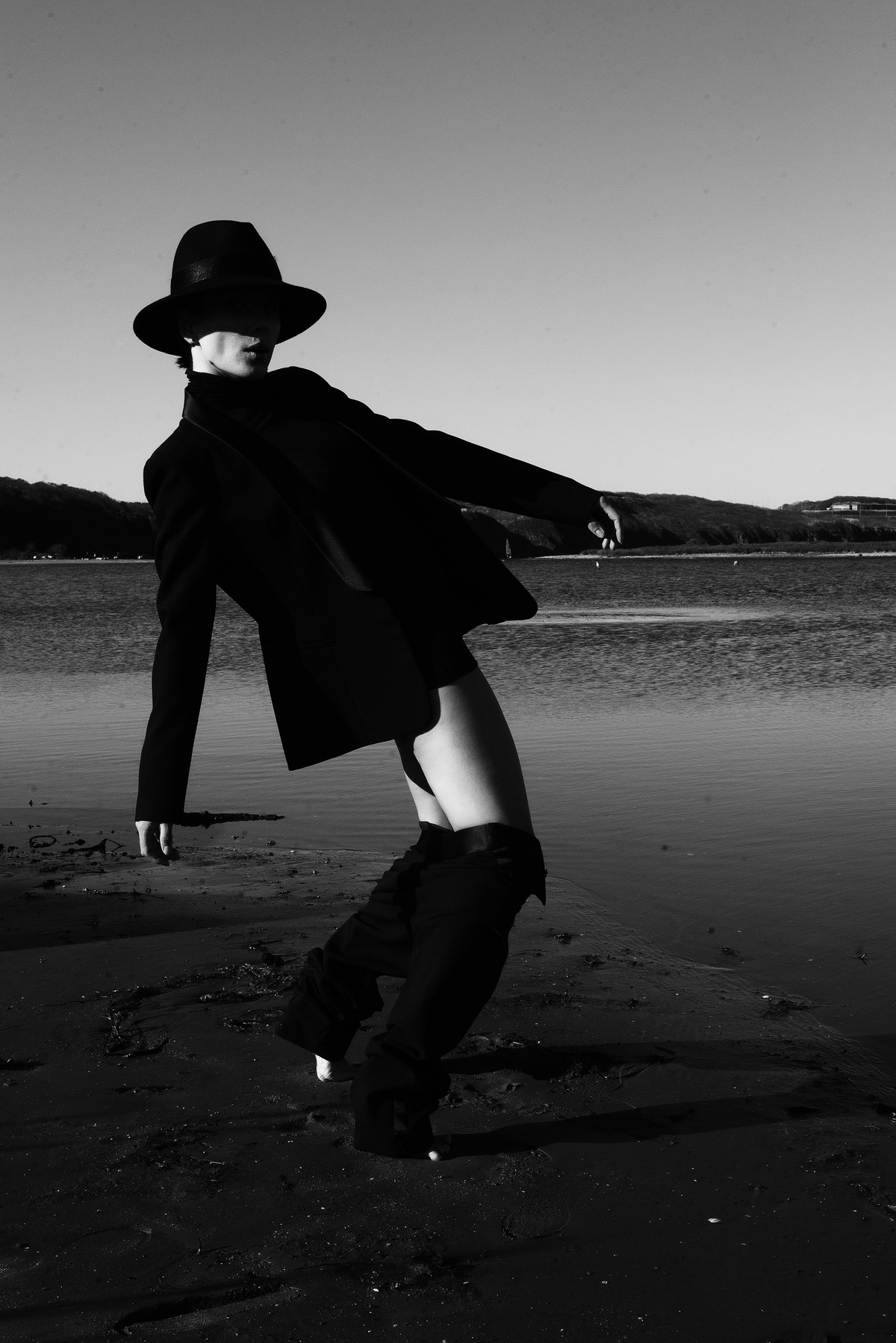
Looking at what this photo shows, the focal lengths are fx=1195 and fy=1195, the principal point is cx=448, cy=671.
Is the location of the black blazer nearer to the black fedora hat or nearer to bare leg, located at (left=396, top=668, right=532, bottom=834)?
bare leg, located at (left=396, top=668, right=532, bottom=834)

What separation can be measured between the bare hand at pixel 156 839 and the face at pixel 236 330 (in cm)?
93

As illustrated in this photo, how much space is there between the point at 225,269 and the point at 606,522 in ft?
3.16

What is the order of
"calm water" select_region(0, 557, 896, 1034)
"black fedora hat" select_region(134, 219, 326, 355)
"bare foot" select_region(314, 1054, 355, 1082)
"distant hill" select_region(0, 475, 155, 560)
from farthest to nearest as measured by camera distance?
1. "distant hill" select_region(0, 475, 155, 560)
2. "calm water" select_region(0, 557, 896, 1034)
3. "bare foot" select_region(314, 1054, 355, 1082)
4. "black fedora hat" select_region(134, 219, 326, 355)

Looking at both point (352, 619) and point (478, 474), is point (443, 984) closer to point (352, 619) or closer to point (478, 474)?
point (352, 619)

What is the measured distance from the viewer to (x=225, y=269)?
7.96 ft

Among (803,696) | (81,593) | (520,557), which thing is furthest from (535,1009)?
(520,557)

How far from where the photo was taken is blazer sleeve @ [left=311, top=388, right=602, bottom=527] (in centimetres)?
259

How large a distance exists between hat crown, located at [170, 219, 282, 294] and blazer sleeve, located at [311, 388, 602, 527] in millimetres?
293

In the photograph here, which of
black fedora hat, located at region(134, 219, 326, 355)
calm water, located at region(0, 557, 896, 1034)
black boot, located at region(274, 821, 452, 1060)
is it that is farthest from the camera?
calm water, located at region(0, 557, 896, 1034)

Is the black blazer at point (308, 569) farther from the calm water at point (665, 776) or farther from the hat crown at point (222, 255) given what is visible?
the calm water at point (665, 776)

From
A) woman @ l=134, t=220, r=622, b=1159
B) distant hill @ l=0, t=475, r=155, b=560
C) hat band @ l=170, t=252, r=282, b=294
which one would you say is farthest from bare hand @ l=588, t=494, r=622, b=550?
distant hill @ l=0, t=475, r=155, b=560

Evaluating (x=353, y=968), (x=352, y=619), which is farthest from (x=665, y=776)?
(x=352, y=619)

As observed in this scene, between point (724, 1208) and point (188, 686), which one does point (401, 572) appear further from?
point (724, 1208)

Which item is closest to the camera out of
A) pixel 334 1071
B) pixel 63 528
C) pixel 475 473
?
pixel 475 473
